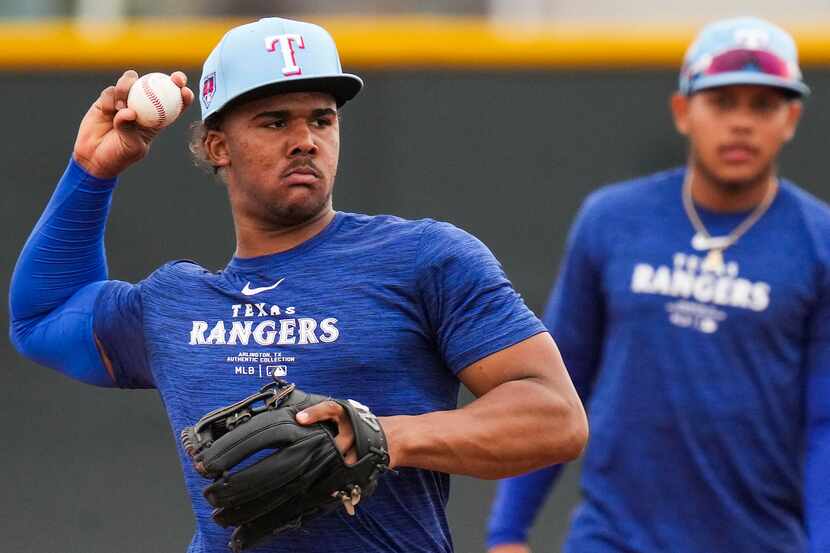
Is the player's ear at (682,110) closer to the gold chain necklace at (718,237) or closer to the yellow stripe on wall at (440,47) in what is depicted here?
the gold chain necklace at (718,237)

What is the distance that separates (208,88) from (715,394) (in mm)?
1623

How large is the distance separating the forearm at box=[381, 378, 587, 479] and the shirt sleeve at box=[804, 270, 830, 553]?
1325 millimetres

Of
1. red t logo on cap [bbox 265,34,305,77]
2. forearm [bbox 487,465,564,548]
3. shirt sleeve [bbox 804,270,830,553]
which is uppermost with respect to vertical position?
red t logo on cap [bbox 265,34,305,77]

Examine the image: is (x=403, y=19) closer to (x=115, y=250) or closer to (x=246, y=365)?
(x=115, y=250)

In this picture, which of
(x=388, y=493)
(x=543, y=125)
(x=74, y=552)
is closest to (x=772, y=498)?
(x=388, y=493)

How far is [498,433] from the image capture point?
9.22ft

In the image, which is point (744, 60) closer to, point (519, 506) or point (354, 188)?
point (519, 506)

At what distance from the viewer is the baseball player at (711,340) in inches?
161

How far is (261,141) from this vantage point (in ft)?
10.4

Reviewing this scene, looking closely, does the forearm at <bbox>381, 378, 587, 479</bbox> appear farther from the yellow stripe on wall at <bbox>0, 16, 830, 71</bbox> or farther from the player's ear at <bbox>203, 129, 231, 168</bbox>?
the yellow stripe on wall at <bbox>0, 16, 830, 71</bbox>

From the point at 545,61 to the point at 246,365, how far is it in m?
3.38

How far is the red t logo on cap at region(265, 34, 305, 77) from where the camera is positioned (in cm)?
308

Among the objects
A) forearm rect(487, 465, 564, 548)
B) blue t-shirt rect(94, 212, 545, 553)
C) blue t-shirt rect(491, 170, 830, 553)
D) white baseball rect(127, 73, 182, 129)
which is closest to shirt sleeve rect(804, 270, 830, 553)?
blue t-shirt rect(491, 170, 830, 553)

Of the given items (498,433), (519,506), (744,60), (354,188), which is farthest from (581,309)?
(354,188)
